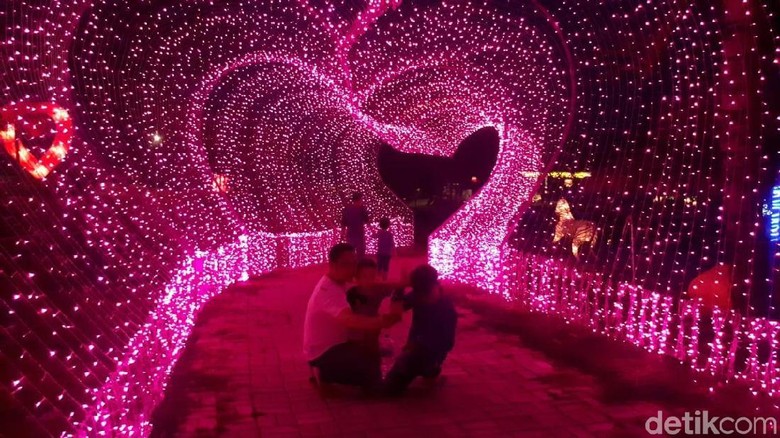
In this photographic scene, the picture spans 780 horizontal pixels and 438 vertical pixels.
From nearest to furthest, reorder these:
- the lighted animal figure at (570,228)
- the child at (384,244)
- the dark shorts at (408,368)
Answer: the dark shorts at (408,368)
the child at (384,244)
the lighted animal figure at (570,228)

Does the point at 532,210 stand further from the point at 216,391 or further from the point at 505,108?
the point at 216,391

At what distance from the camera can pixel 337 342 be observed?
502cm

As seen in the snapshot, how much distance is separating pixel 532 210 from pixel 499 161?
128cm

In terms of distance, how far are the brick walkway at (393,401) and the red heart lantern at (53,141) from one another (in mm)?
1847

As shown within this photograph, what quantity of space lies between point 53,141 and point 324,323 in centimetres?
251

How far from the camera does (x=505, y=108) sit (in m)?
10.1

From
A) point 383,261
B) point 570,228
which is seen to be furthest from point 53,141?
point 570,228

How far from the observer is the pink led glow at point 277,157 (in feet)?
15.9

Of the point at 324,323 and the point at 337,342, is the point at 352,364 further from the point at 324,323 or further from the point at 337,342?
the point at 324,323

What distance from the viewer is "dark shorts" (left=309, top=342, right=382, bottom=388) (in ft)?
16.4

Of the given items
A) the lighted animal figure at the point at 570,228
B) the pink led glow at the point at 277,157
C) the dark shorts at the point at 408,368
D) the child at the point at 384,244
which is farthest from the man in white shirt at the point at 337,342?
the lighted animal figure at the point at 570,228

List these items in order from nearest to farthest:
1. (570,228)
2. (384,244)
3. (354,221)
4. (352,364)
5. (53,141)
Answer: (352,364)
(53,141)
(384,244)
(354,221)
(570,228)

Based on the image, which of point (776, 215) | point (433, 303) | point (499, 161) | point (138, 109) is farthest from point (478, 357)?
point (499, 161)

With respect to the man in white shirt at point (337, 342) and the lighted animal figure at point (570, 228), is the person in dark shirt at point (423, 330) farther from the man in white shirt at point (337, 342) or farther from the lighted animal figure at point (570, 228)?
the lighted animal figure at point (570, 228)
